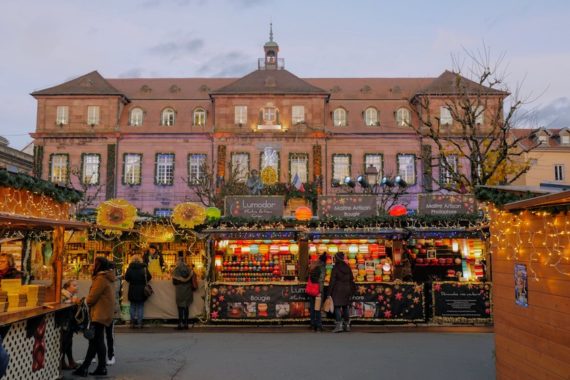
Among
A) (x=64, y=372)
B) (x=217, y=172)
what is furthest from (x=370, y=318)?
(x=217, y=172)

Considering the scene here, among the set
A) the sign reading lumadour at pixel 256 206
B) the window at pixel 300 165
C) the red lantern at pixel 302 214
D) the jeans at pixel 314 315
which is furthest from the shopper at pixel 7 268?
the window at pixel 300 165

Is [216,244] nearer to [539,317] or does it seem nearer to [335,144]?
[539,317]

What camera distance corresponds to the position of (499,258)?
276 inches

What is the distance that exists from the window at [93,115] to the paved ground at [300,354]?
27253 mm

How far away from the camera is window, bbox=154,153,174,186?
3628 cm

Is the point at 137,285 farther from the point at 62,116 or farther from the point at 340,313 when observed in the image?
the point at 62,116

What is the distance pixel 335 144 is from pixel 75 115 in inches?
671

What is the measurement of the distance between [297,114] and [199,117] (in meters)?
6.77

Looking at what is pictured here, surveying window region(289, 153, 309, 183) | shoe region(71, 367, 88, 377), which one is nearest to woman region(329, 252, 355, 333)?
shoe region(71, 367, 88, 377)

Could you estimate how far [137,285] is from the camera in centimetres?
1255

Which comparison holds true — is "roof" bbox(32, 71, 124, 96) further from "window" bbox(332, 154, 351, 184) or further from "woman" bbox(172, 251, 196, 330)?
"woman" bbox(172, 251, 196, 330)

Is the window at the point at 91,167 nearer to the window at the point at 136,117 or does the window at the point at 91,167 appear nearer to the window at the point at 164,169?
the window at the point at 136,117

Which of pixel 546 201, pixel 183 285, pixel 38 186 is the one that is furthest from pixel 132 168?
pixel 546 201

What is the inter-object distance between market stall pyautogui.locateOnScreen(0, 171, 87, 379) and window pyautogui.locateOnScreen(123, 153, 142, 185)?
27.7 metres
